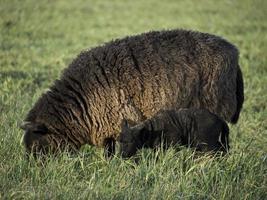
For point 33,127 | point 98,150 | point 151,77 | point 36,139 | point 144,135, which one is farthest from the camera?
point 151,77

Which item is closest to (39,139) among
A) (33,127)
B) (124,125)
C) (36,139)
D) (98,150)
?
(36,139)

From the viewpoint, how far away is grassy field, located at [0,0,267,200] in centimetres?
552

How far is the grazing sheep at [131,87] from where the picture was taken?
7016mm

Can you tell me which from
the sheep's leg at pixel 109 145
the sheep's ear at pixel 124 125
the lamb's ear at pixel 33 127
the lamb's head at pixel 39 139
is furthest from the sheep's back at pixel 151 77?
the lamb's ear at pixel 33 127

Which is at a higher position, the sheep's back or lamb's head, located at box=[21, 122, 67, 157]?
the sheep's back

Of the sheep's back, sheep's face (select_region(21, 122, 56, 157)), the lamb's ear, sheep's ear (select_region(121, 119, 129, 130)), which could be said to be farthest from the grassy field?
the sheep's back

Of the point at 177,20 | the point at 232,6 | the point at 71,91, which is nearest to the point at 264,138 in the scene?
the point at 71,91

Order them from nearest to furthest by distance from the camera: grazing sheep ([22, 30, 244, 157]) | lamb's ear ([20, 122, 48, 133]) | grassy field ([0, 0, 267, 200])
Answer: grassy field ([0, 0, 267, 200]) → lamb's ear ([20, 122, 48, 133]) → grazing sheep ([22, 30, 244, 157])

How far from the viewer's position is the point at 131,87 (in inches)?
284

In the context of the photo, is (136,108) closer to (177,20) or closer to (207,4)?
(177,20)

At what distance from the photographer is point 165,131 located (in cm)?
698

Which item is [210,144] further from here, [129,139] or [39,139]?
[39,139]

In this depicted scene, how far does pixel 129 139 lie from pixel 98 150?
650 mm

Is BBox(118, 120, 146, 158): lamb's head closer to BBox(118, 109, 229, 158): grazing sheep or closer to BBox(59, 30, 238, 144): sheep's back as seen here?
BBox(118, 109, 229, 158): grazing sheep
